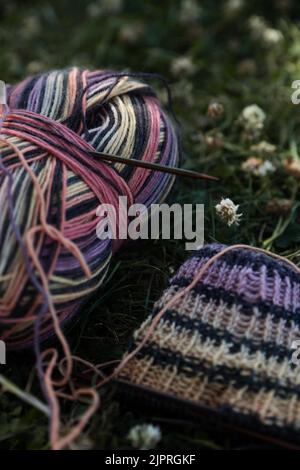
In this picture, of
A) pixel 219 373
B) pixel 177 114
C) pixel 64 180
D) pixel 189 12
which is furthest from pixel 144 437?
pixel 189 12

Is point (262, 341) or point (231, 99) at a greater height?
point (231, 99)

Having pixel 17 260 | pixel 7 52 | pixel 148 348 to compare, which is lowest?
pixel 148 348

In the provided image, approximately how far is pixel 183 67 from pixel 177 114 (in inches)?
6.7

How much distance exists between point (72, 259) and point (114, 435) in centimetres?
28

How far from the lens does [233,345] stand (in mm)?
918

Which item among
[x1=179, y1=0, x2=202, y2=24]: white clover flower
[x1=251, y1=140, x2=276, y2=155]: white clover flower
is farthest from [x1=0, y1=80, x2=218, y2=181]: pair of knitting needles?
[x1=179, y1=0, x2=202, y2=24]: white clover flower

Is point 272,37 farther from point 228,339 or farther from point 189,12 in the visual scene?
point 228,339

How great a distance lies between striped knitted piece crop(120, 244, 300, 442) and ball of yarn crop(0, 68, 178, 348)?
0.50 feet

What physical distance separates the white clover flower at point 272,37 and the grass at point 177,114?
24 millimetres

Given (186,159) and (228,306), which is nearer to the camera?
(228,306)

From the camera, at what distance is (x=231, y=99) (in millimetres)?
1719

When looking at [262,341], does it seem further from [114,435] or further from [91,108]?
[91,108]
